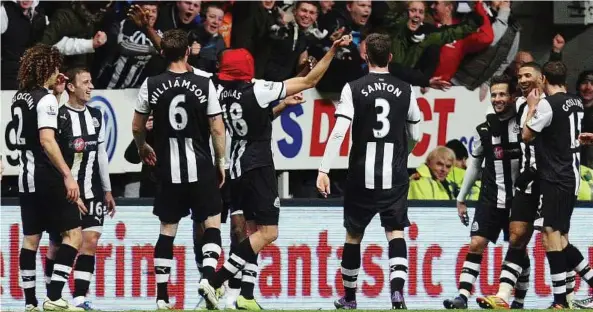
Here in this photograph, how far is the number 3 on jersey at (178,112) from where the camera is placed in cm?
1330

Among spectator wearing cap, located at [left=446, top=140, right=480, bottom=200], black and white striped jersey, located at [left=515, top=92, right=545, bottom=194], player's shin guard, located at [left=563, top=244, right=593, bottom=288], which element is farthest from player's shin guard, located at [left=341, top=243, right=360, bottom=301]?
spectator wearing cap, located at [left=446, top=140, right=480, bottom=200]

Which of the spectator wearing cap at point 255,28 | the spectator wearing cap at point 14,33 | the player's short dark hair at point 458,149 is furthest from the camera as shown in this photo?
the player's short dark hair at point 458,149

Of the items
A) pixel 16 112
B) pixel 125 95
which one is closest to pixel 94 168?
pixel 16 112

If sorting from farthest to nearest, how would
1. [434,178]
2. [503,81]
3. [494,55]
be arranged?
[494,55]
[434,178]
[503,81]

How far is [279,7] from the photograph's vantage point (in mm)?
17609

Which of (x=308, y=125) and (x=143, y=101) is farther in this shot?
(x=308, y=125)

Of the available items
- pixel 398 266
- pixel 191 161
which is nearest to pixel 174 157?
pixel 191 161

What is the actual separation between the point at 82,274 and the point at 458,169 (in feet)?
14.7

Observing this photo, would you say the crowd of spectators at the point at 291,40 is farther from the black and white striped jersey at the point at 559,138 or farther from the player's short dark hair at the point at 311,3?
the black and white striped jersey at the point at 559,138

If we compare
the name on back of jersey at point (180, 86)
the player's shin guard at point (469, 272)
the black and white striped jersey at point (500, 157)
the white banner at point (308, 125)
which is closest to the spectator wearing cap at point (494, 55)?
the white banner at point (308, 125)

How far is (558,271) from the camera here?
13.9m

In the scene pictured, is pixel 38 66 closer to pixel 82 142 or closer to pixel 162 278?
pixel 82 142

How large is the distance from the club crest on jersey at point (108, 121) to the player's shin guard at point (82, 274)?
2459mm

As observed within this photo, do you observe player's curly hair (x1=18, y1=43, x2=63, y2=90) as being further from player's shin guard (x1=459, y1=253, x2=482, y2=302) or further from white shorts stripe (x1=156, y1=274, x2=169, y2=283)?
player's shin guard (x1=459, y1=253, x2=482, y2=302)
